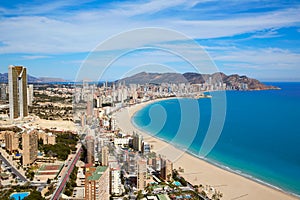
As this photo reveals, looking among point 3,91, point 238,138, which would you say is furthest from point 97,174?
point 3,91

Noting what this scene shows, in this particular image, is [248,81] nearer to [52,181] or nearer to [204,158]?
[204,158]

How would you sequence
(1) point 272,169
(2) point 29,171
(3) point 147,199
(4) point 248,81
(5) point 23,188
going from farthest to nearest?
1. (4) point 248,81
2. (1) point 272,169
3. (2) point 29,171
4. (5) point 23,188
5. (3) point 147,199

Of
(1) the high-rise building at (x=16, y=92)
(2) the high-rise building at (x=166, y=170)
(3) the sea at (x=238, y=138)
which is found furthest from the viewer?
(1) the high-rise building at (x=16, y=92)

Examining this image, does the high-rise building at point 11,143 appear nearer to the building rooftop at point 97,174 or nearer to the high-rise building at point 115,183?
the high-rise building at point 115,183

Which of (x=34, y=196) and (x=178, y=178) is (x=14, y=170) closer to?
(x=34, y=196)

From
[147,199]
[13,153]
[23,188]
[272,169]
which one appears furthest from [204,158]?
[13,153]

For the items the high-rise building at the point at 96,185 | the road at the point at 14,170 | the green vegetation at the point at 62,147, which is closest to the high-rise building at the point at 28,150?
the road at the point at 14,170

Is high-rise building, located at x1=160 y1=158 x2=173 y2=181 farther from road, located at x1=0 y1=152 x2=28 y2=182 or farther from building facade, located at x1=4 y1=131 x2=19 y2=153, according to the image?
building facade, located at x1=4 y1=131 x2=19 y2=153
